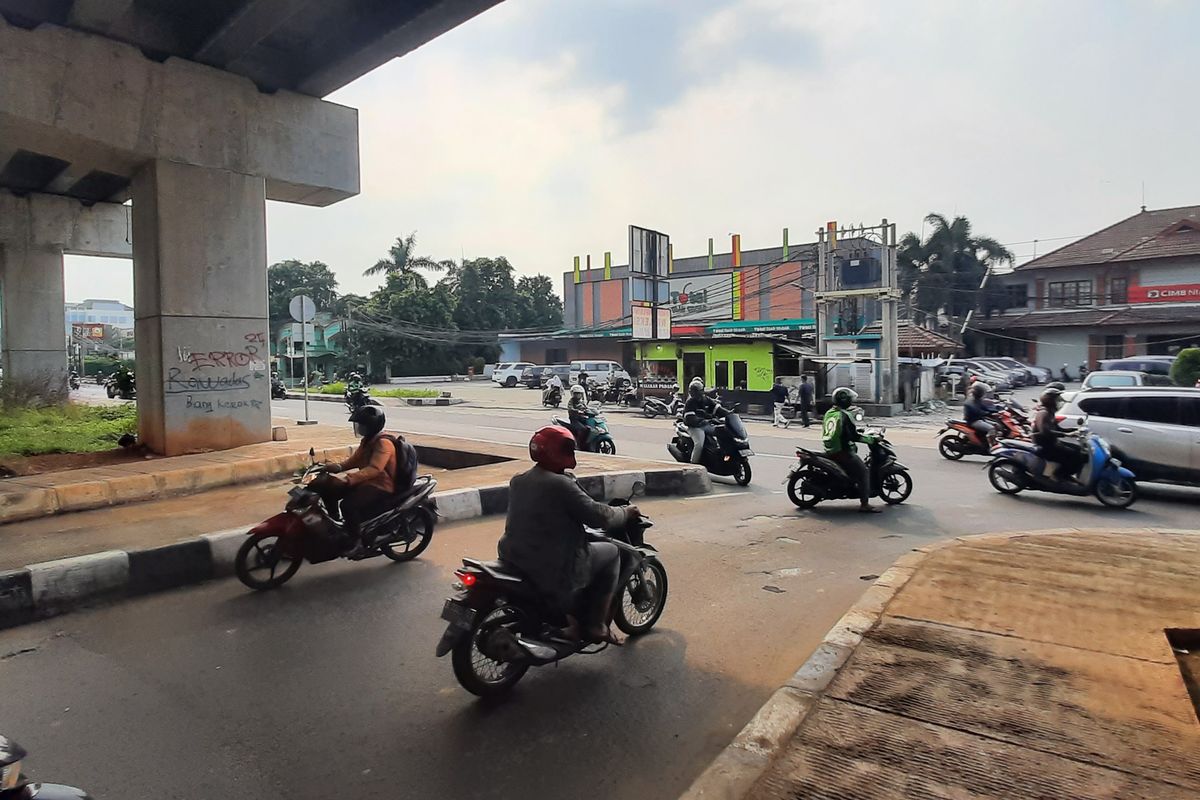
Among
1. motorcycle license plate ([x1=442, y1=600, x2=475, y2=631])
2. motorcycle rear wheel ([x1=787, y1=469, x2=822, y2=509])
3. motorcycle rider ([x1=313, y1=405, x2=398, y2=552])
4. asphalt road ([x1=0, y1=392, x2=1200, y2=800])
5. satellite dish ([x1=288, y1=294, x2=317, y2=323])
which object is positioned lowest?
asphalt road ([x1=0, y1=392, x2=1200, y2=800])

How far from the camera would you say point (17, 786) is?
6.42 feet

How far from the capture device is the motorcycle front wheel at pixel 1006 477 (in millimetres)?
9445

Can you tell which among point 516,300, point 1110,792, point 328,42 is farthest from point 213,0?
point 516,300

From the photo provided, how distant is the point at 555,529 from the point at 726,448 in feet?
23.8

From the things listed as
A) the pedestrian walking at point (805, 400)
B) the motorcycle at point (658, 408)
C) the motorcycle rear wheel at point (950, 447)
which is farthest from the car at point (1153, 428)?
the motorcycle at point (658, 408)

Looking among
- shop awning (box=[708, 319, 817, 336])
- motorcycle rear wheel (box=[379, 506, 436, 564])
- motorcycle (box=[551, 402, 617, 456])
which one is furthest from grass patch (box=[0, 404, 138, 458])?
shop awning (box=[708, 319, 817, 336])

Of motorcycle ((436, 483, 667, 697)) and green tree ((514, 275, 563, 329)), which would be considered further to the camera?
green tree ((514, 275, 563, 329))

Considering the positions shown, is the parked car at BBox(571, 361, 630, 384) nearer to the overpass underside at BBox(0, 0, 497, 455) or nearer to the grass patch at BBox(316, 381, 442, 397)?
the grass patch at BBox(316, 381, 442, 397)

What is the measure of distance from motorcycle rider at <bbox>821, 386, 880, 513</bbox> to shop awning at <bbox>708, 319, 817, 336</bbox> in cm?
→ 3121

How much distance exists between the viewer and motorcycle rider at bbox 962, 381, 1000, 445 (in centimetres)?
1306

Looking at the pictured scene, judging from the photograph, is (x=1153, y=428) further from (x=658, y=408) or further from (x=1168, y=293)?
(x=1168, y=293)

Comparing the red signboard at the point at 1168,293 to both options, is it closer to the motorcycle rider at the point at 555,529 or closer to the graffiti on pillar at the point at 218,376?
the graffiti on pillar at the point at 218,376

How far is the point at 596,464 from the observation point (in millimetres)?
10289

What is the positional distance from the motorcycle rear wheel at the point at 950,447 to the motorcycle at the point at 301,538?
10851mm
